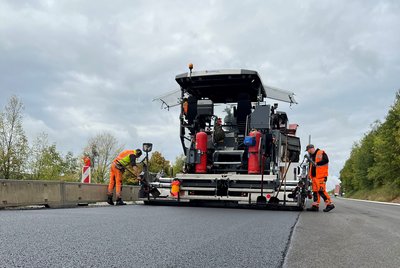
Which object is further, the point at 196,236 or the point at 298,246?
the point at 196,236

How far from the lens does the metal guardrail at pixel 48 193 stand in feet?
23.1

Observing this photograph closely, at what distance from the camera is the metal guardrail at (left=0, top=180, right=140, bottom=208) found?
23.1ft

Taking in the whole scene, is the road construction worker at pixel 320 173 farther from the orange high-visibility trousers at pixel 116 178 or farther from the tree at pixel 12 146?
the tree at pixel 12 146

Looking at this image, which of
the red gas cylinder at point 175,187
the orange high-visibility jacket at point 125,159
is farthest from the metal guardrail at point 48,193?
the red gas cylinder at point 175,187

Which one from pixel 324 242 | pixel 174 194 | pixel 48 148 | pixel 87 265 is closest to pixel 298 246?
pixel 324 242

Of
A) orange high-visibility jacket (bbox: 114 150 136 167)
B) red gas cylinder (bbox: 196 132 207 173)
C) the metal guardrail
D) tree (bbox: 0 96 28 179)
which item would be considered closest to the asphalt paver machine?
red gas cylinder (bbox: 196 132 207 173)

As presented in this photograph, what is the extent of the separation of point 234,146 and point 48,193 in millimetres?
4180

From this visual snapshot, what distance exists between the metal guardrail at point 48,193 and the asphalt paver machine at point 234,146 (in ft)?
4.44

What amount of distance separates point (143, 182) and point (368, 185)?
4645cm

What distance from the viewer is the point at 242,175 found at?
328 inches

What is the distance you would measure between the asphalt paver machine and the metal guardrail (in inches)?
53.3

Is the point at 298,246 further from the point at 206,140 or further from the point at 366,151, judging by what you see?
the point at 366,151

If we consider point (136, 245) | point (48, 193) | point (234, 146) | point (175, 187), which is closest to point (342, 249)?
point (136, 245)

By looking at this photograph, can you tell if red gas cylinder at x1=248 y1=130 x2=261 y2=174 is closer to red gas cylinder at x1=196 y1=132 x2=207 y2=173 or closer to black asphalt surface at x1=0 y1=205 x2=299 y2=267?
red gas cylinder at x1=196 y1=132 x2=207 y2=173
